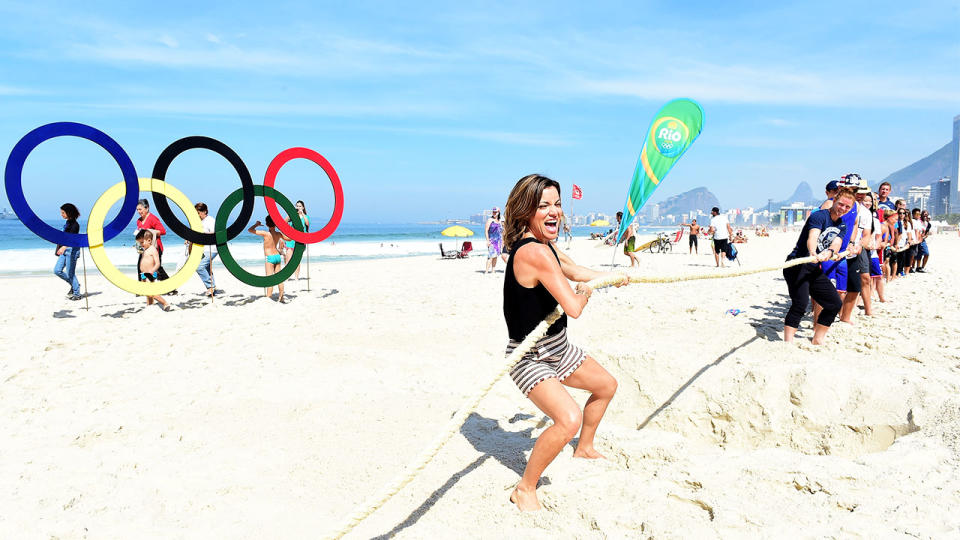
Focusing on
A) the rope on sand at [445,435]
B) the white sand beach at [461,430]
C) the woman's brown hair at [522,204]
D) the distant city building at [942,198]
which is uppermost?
the distant city building at [942,198]

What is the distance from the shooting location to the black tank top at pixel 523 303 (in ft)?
8.93

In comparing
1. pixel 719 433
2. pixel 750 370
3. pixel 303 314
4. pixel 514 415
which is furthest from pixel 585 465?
pixel 303 314

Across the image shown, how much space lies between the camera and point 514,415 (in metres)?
4.23

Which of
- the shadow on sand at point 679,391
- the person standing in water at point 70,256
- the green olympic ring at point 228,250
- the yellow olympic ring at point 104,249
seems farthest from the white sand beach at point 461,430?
the person standing in water at point 70,256

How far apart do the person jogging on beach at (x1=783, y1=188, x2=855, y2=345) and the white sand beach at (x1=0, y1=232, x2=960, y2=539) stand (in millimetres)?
Answer: 339

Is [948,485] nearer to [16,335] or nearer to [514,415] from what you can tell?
[514,415]

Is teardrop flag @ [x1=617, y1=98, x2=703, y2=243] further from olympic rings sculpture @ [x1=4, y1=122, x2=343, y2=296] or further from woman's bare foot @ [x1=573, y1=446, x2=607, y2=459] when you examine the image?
woman's bare foot @ [x1=573, y1=446, x2=607, y2=459]

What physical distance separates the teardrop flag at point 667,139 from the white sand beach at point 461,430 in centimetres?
430

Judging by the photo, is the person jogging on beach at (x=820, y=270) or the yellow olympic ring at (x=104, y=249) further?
the yellow olympic ring at (x=104, y=249)

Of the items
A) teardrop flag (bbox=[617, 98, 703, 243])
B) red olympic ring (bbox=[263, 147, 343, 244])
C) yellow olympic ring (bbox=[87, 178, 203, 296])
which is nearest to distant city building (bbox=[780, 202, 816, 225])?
teardrop flag (bbox=[617, 98, 703, 243])

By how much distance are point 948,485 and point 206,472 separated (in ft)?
13.2

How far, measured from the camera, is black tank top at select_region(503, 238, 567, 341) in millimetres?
2721

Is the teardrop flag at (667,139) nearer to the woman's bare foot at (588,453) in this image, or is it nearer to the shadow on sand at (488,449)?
the shadow on sand at (488,449)

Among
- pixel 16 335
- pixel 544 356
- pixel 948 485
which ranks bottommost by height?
pixel 16 335
